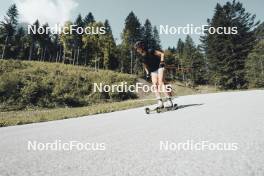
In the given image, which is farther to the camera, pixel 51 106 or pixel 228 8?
pixel 228 8

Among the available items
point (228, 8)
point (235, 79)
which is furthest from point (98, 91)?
point (228, 8)

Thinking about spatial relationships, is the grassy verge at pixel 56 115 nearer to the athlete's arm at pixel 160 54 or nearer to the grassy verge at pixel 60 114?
the grassy verge at pixel 60 114

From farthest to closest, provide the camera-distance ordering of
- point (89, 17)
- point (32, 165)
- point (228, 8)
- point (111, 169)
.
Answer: point (89, 17) → point (228, 8) → point (32, 165) → point (111, 169)

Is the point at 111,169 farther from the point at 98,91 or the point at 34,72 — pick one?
the point at 34,72

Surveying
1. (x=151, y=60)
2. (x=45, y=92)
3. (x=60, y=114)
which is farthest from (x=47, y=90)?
(x=151, y=60)

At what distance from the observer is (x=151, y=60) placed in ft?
26.4

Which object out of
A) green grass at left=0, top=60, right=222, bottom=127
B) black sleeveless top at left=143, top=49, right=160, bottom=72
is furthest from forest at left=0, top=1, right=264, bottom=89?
green grass at left=0, top=60, right=222, bottom=127

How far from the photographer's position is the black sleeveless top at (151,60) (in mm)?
8047

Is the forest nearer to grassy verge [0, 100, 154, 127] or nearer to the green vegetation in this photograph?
grassy verge [0, 100, 154, 127]

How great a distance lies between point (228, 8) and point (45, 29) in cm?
6226

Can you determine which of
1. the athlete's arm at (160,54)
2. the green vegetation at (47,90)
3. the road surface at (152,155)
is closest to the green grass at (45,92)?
the green vegetation at (47,90)

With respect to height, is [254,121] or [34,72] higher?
[34,72]

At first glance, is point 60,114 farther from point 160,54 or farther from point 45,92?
point 45,92

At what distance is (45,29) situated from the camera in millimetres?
81000
